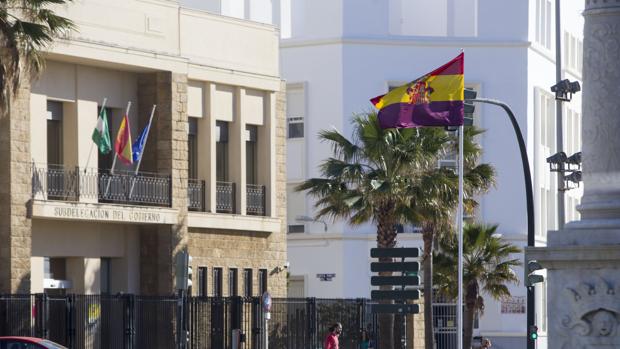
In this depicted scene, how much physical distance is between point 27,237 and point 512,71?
27.9 meters

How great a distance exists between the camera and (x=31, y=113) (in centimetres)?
3991

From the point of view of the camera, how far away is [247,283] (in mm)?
46406

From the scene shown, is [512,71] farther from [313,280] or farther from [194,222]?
[194,222]

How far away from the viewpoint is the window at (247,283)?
152 ft

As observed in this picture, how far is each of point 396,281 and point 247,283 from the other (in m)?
14.1

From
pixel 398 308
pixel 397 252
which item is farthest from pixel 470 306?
pixel 397 252

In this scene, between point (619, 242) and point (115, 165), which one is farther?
point (115, 165)

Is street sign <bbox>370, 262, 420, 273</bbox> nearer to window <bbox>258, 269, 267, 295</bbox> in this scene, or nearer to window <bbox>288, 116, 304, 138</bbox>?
window <bbox>258, 269, 267, 295</bbox>

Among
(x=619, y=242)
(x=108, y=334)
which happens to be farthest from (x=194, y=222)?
(x=619, y=242)

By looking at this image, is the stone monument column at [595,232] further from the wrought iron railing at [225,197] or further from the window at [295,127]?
the window at [295,127]

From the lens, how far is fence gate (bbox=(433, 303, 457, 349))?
60469 millimetres

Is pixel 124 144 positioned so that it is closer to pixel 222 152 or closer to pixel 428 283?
pixel 222 152

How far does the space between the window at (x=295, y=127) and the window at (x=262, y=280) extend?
17.1m

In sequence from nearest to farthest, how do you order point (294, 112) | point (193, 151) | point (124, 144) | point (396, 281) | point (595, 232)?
point (595, 232), point (396, 281), point (124, 144), point (193, 151), point (294, 112)
